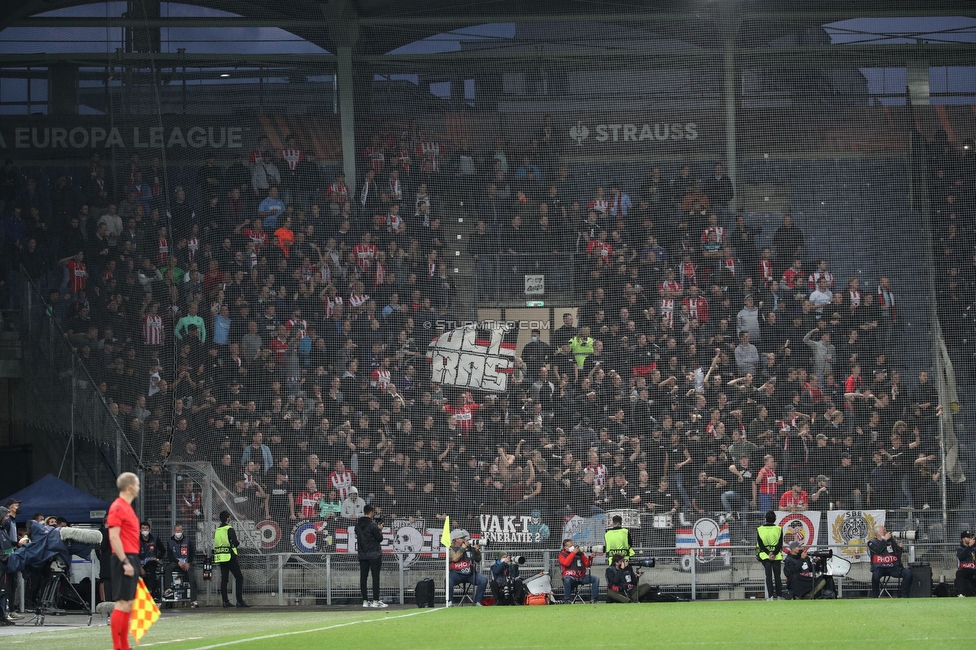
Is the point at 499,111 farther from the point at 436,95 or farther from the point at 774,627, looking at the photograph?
the point at 774,627

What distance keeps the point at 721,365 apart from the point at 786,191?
12.0 feet

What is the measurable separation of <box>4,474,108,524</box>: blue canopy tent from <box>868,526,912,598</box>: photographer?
1118 cm

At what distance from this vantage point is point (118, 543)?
28.9ft

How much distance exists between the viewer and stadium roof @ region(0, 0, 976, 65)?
902 inches

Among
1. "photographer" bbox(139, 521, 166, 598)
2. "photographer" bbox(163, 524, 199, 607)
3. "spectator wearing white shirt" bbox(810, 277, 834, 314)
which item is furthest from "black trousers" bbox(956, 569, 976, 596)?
"photographer" bbox(139, 521, 166, 598)

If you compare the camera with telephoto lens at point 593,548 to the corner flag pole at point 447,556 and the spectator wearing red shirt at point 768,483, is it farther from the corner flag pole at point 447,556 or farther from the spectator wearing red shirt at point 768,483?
the spectator wearing red shirt at point 768,483

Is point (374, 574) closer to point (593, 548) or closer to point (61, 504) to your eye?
point (593, 548)

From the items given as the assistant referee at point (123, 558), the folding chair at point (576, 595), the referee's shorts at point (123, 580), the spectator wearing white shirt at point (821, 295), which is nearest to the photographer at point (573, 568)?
the folding chair at point (576, 595)

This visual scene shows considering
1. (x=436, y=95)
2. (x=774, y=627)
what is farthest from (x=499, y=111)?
(x=774, y=627)

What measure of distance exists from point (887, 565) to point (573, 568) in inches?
182

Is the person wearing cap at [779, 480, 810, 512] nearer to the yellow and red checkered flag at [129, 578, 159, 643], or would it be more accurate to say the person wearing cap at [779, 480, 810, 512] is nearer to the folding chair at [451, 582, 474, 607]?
the folding chair at [451, 582, 474, 607]

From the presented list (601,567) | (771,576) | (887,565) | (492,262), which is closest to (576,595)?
(601,567)

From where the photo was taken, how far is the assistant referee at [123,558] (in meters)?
8.74

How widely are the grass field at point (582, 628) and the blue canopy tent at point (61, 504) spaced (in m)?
2.50
